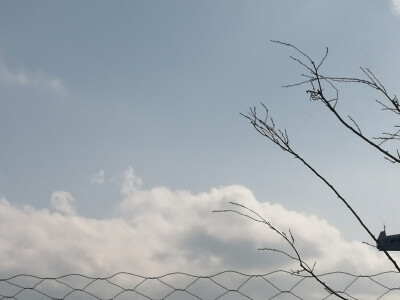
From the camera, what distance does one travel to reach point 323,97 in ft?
7.13

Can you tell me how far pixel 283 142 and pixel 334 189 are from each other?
1.07ft

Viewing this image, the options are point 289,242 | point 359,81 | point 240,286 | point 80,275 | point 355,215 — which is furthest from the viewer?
point 240,286

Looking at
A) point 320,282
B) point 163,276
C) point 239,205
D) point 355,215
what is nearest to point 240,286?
point 163,276

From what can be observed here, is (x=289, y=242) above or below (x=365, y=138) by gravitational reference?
below

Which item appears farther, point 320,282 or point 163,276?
point 163,276

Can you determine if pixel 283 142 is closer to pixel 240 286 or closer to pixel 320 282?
pixel 320 282

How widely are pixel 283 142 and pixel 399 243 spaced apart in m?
2.15

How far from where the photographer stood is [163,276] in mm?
3502

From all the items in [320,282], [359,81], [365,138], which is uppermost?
[359,81]

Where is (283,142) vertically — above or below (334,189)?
above

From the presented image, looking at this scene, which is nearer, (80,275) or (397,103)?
(397,103)

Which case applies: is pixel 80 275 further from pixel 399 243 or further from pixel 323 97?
pixel 399 243

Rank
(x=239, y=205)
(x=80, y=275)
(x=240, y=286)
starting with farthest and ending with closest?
(x=240, y=286), (x=80, y=275), (x=239, y=205)

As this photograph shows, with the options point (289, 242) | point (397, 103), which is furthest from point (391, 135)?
point (289, 242)
